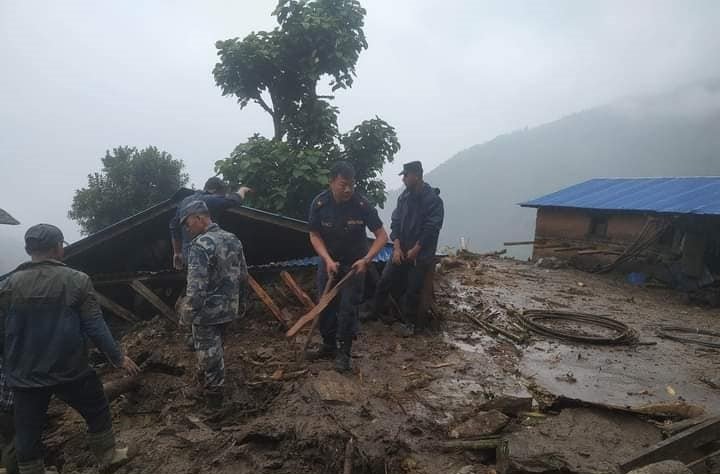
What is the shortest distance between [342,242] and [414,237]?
1613 millimetres

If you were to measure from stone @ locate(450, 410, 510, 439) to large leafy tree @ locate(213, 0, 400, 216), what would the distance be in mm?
7893

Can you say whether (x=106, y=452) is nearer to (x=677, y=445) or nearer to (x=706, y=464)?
(x=677, y=445)

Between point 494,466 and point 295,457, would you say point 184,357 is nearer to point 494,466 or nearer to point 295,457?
point 295,457

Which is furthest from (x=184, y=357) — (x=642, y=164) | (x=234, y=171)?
(x=642, y=164)

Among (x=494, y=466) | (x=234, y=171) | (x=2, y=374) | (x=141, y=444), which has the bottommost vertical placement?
(x=141, y=444)

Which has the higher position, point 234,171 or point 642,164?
point 642,164

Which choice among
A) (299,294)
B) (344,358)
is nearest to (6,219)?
(299,294)

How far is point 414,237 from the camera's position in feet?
19.4

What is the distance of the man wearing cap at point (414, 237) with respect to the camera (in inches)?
225

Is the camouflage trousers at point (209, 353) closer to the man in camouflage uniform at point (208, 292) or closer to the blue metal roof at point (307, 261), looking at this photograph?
the man in camouflage uniform at point (208, 292)

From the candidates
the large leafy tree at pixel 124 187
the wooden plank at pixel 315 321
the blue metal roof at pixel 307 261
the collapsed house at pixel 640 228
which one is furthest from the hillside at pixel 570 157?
the wooden plank at pixel 315 321

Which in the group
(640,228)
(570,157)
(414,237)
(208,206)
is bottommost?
(414,237)

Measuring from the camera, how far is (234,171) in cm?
1105

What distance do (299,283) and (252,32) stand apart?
8.35 metres
